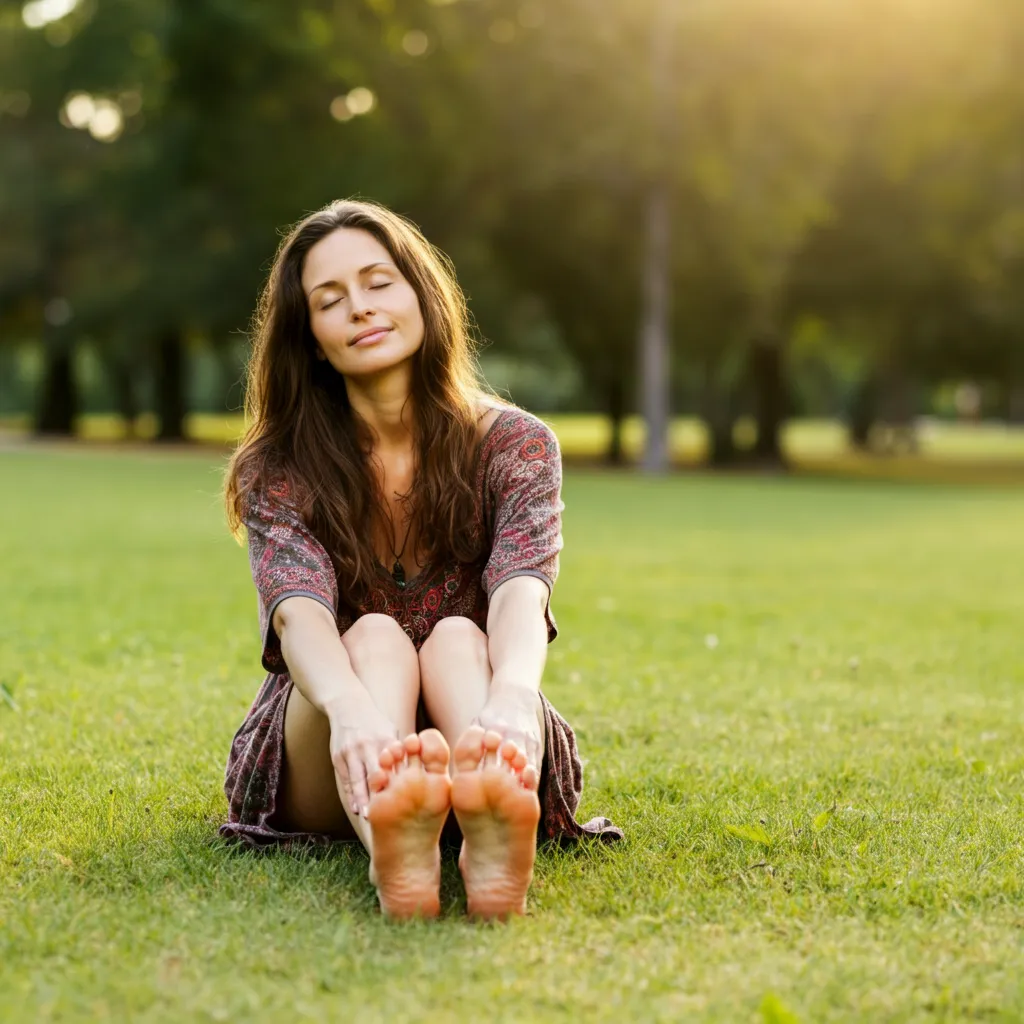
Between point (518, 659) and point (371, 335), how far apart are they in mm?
973

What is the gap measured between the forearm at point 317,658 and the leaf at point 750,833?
47.6 inches

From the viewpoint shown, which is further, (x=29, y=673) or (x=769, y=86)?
(x=769, y=86)

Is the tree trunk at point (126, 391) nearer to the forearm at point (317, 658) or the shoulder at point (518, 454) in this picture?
the shoulder at point (518, 454)

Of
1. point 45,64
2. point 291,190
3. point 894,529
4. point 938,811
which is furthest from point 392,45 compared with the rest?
point 938,811

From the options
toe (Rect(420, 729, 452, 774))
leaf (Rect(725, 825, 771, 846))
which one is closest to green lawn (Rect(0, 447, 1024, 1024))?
leaf (Rect(725, 825, 771, 846))

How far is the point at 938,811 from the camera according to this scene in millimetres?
4281

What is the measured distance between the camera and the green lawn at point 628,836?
9.16 ft

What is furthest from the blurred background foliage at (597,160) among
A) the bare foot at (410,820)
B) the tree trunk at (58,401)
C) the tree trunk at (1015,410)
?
the tree trunk at (1015,410)

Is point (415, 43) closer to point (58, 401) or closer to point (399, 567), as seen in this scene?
point (58, 401)

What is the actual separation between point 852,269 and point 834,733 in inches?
1081

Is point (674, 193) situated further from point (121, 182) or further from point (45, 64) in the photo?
point (45, 64)

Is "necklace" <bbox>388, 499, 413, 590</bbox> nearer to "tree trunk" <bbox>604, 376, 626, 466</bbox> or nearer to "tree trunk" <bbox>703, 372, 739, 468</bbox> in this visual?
"tree trunk" <bbox>703, 372, 739, 468</bbox>

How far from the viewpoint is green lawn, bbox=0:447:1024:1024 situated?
2.79 metres

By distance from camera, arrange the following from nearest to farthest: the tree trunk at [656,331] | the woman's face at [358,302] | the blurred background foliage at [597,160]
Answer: the woman's face at [358,302] < the blurred background foliage at [597,160] < the tree trunk at [656,331]
